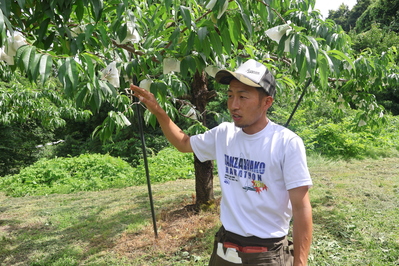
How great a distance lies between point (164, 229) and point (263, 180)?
8.73 feet

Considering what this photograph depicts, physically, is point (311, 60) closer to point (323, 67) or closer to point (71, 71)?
point (323, 67)

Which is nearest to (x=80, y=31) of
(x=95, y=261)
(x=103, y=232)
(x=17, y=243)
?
(x=95, y=261)

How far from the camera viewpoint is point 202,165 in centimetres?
398

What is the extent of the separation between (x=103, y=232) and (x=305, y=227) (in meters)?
3.15

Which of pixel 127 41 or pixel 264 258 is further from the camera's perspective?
A: pixel 127 41

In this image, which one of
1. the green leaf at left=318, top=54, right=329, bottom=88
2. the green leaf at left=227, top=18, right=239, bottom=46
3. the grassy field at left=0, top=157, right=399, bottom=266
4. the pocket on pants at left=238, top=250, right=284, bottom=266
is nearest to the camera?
the pocket on pants at left=238, top=250, right=284, bottom=266

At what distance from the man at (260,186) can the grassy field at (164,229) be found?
5.60ft

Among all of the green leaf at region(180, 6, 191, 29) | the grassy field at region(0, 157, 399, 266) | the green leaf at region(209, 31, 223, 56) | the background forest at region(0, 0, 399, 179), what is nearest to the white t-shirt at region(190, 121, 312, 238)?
the green leaf at region(209, 31, 223, 56)

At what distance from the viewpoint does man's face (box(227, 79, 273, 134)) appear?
138 centimetres

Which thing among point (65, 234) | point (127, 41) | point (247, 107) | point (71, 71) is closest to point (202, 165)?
point (65, 234)

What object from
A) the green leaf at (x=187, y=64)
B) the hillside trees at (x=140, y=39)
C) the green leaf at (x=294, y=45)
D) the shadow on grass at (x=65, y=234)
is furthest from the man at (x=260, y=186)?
the shadow on grass at (x=65, y=234)

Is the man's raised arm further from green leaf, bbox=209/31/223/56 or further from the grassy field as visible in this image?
the grassy field

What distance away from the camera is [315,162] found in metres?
8.48

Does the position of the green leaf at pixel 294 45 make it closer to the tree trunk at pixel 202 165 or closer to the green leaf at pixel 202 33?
the green leaf at pixel 202 33
